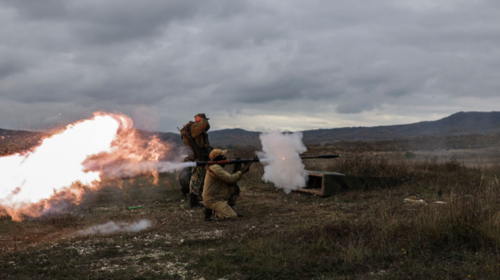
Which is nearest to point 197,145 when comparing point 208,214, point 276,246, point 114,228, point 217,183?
point 217,183

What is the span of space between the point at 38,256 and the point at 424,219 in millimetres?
6389

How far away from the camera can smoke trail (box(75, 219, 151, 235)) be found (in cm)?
776

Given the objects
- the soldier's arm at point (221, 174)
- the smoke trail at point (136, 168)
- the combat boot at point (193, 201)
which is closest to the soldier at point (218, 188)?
the soldier's arm at point (221, 174)

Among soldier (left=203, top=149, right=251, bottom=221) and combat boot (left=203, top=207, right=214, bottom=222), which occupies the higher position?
soldier (left=203, top=149, right=251, bottom=221)

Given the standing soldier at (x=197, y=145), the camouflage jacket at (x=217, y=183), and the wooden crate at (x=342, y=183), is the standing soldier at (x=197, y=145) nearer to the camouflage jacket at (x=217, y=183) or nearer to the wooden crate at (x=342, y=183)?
the camouflage jacket at (x=217, y=183)

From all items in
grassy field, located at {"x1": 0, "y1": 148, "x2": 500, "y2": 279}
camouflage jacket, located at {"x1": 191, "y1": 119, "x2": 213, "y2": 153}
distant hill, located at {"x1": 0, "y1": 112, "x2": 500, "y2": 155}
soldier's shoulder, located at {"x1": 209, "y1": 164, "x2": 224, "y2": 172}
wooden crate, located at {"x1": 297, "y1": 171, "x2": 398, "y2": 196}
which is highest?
distant hill, located at {"x1": 0, "y1": 112, "x2": 500, "y2": 155}

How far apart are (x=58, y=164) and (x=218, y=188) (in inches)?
166

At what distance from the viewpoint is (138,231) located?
7.70 meters

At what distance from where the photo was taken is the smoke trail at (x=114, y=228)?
7.76 m

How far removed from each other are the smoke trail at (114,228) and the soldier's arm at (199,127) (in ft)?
8.78

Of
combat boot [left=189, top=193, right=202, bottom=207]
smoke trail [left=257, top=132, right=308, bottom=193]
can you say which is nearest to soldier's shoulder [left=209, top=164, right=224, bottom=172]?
smoke trail [left=257, top=132, right=308, bottom=193]

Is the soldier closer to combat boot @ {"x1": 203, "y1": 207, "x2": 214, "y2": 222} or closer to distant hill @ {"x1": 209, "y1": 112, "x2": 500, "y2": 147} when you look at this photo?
combat boot @ {"x1": 203, "y1": 207, "x2": 214, "y2": 222}

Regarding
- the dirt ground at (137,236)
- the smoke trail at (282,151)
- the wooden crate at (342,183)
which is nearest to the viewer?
the dirt ground at (137,236)

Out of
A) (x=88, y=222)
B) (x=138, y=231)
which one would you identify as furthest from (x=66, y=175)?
(x=138, y=231)
